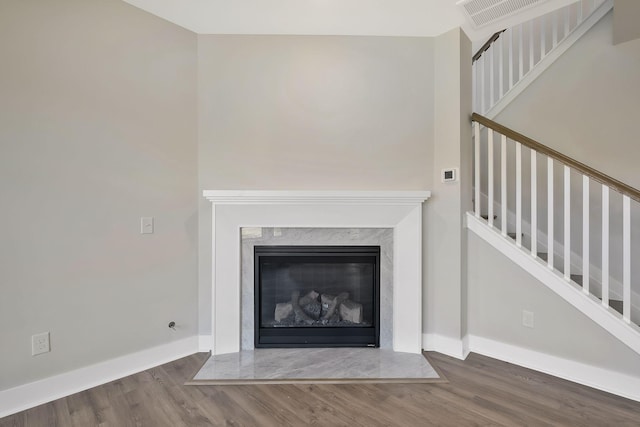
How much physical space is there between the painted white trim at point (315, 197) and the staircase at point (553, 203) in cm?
60

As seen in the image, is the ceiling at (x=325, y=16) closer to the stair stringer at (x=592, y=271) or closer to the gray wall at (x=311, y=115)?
the gray wall at (x=311, y=115)

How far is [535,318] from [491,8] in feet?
7.44

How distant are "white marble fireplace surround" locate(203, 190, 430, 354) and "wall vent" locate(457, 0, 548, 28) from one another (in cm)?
135

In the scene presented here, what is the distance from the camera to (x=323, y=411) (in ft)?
5.35

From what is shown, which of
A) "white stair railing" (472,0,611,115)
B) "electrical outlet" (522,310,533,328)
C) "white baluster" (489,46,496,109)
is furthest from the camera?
"white baluster" (489,46,496,109)

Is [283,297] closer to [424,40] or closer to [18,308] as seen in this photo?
[18,308]

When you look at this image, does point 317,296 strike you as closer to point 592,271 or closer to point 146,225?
point 146,225

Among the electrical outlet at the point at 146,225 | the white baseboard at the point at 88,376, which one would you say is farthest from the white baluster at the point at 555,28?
the white baseboard at the point at 88,376

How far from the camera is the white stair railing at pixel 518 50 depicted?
2.67 m

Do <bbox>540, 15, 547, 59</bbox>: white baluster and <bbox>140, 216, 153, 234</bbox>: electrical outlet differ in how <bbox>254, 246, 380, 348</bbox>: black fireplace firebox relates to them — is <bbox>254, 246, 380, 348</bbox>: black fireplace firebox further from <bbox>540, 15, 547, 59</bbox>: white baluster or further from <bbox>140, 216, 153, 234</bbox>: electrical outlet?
<bbox>540, 15, 547, 59</bbox>: white baluster

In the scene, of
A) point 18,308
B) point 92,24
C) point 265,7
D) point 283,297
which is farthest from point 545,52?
point 18,308

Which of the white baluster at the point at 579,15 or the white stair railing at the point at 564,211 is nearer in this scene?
the white stair railing at the point at 564,211

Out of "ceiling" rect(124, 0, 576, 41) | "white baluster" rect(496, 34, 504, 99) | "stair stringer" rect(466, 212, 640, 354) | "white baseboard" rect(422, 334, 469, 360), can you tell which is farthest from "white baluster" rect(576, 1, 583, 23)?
"white baseboard" rect(422, 334, 469, 360)

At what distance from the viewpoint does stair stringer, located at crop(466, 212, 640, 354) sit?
5.76 feet
